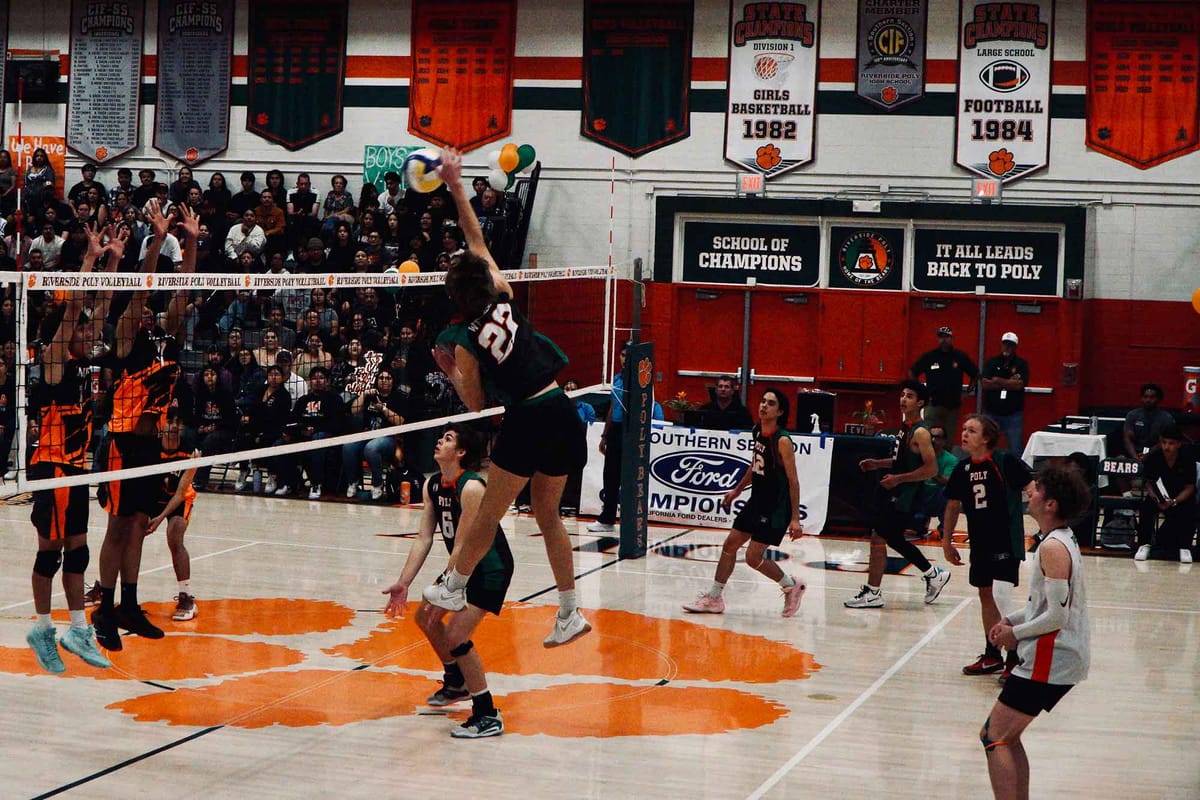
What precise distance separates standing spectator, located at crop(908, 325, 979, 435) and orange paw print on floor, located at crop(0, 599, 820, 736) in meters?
8.20

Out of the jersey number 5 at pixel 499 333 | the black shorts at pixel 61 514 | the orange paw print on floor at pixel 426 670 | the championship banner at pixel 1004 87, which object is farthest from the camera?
the championship banner at pixel 1004 87

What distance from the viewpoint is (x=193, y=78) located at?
76.7ft

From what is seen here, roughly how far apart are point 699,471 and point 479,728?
7.84 meters

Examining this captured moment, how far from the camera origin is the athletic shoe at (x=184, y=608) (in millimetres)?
10648

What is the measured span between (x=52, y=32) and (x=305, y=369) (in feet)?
34.9

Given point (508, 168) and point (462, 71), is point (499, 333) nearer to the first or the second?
point (508, 168)

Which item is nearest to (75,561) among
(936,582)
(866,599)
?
(866,599)

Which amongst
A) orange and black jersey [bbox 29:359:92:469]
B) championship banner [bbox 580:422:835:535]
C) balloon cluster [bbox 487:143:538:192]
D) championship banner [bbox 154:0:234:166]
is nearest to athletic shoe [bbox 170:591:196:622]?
orange and black jersey [bbox 29:359:92:469]

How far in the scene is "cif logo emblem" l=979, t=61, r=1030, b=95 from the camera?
20.6 meters

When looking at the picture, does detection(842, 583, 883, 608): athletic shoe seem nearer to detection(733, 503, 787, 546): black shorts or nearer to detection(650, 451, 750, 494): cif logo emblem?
detection(733, 503, 787, 546): black shorts

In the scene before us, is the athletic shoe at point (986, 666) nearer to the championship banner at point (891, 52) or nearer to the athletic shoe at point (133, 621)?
the athletic shoe at point (133, 621)

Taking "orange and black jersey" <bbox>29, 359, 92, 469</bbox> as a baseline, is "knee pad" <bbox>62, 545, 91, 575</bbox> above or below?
below

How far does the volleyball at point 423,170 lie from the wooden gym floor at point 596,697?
2.96m

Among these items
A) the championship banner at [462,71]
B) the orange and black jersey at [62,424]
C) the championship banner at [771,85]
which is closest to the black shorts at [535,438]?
the orange and black jersey at [62,424]
